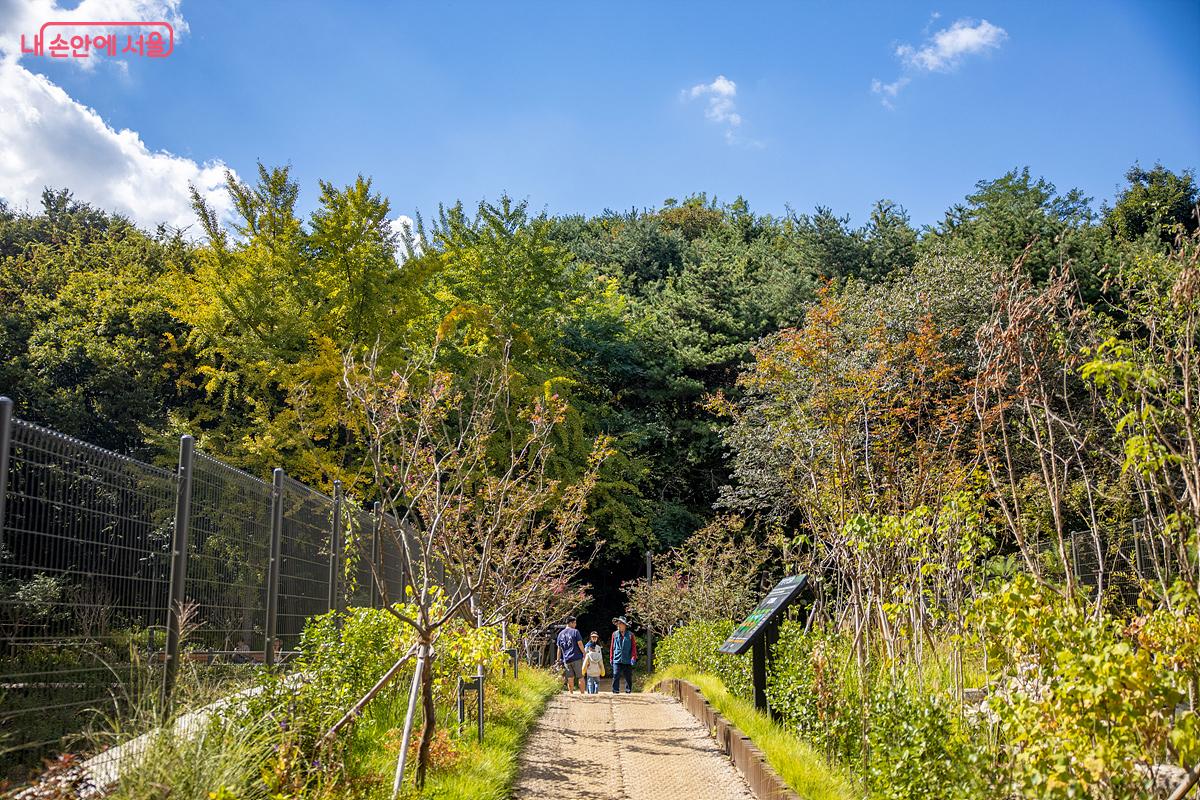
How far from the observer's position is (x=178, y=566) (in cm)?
609

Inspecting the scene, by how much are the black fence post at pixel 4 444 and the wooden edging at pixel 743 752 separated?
4669mm

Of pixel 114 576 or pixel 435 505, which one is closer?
pixel 114 576

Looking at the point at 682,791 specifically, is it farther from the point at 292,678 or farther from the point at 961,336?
the point at 961,336

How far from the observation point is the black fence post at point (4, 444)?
14.1 feet

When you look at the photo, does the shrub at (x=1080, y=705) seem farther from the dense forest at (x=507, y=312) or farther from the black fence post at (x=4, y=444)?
the dense forest at (x=507, y=312)

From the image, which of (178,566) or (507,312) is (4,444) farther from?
(507,312)

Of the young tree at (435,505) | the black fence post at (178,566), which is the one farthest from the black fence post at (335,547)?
the black fence post at (178,566)

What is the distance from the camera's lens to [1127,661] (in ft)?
12.5

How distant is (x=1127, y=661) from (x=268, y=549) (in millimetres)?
6379

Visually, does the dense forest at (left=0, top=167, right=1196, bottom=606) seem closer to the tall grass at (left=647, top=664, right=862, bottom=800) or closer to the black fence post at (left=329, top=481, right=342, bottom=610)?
the black fence post at (left=329, top=481, right=342, bottom=610)

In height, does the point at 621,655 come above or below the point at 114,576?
below

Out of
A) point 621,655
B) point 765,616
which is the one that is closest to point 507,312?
point 621,655

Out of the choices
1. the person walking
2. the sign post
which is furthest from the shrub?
the person walking

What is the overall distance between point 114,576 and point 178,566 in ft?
2.26
